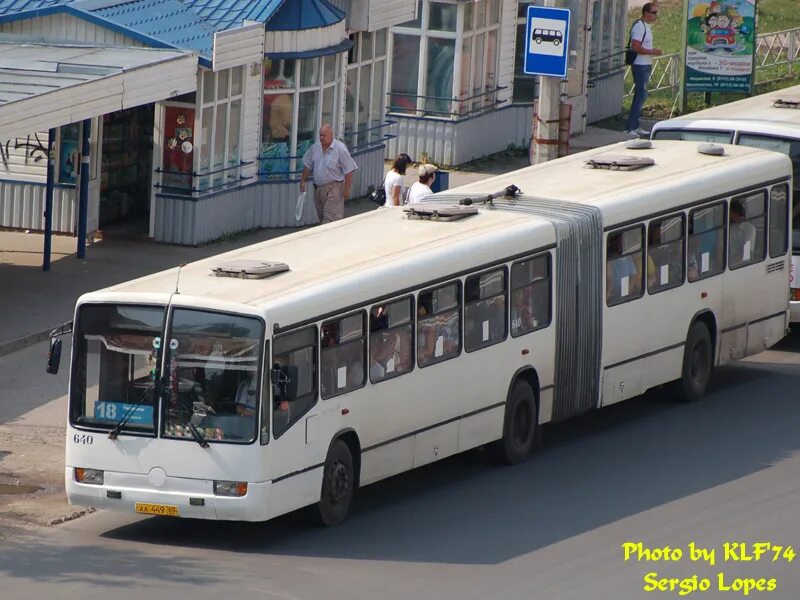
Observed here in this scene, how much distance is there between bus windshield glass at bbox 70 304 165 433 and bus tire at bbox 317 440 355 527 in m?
1.48

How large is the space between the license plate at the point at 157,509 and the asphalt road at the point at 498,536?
29cm

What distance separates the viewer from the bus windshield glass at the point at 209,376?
14070 millimetres

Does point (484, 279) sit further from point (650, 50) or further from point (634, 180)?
point (650, 50)

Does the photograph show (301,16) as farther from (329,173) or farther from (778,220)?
(778,220)

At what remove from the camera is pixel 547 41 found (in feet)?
70.0

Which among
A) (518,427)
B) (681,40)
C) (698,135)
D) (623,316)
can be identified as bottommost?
(518,427)

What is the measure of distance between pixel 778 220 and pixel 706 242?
1672 millimetres

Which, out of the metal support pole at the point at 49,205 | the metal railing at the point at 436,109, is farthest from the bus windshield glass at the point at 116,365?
the metal railing at the point at 436,109

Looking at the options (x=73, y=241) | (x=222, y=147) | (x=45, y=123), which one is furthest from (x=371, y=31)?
(x=45, y=123)

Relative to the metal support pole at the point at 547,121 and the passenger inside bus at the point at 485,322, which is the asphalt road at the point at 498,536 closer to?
the passenger inside bus at the point at 485,322

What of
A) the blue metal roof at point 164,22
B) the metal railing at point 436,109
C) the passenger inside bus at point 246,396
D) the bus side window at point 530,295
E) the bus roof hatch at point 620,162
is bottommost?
the passenger inside bus at point 246,396

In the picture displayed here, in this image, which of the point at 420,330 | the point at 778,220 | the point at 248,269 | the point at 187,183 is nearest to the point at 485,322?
the point at 420,330

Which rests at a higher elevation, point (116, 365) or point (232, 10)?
point (232, 10)

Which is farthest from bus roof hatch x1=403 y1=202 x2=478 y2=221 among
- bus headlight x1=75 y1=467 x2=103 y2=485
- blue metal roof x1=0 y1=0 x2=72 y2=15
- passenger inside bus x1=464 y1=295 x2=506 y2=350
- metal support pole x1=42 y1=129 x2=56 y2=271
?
blue metal roof x1=0 y1=0 x2=72 y2=15
